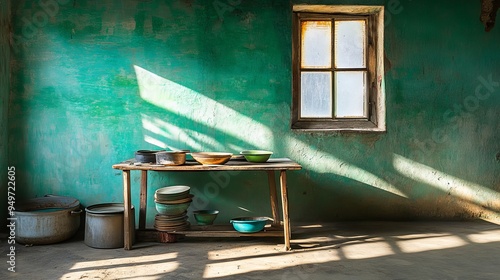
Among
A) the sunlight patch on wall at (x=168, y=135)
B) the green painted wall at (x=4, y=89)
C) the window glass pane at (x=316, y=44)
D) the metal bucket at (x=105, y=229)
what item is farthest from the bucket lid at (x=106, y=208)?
the window glass pane at (x=316, y=44)

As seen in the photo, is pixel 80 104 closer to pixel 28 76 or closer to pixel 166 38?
pixel 28 76

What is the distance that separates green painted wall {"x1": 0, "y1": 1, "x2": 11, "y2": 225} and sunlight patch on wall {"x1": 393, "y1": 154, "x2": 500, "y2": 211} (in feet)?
13.6

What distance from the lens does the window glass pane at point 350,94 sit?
505 cm

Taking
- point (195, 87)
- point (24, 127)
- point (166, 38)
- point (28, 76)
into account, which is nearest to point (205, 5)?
point (166, 38)

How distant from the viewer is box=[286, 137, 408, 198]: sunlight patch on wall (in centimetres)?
486

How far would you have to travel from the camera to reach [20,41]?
15.1 ft

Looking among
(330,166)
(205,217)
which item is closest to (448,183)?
(330,166)

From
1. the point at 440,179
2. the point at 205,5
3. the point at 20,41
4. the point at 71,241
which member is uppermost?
the point at 205,5

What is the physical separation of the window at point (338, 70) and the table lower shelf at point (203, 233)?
1.43m

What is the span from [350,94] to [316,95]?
1.31ft

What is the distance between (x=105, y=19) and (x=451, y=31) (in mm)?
3819

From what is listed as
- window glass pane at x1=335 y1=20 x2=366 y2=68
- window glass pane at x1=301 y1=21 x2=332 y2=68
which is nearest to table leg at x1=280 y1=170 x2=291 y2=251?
window glass pane at x1=301 y1=21 x2=332 y2=68

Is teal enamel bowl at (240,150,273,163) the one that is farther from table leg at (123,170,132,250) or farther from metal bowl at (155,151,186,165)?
table leg at (123,170,132,250)

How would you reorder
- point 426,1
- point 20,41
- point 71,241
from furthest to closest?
point 426,1
point 20,41
point 71,241
